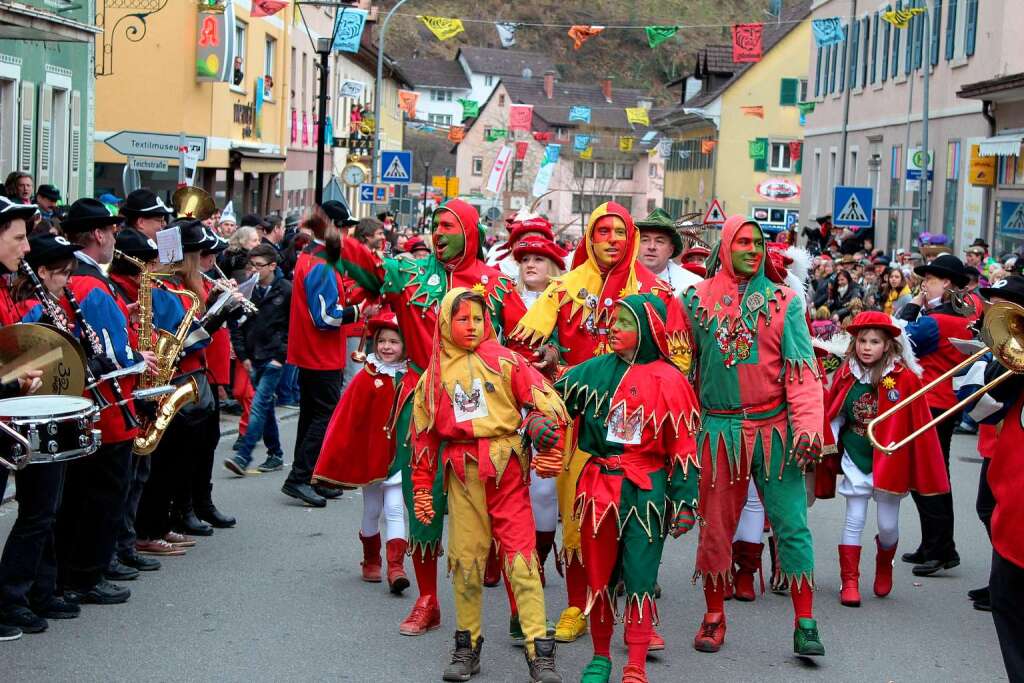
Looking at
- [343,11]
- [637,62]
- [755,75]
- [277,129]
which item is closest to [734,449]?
[343,11]

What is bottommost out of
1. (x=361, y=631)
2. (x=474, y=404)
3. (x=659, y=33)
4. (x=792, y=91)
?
(x=361, y=631)

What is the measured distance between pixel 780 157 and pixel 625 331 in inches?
2243

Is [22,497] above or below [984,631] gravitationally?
above

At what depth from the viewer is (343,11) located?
94.7 ft

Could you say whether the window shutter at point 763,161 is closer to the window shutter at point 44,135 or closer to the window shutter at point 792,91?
the window shutter at point 792,91

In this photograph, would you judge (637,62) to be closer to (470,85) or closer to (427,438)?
(470,85)

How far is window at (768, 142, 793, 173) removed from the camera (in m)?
62.1

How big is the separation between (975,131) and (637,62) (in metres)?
91.4

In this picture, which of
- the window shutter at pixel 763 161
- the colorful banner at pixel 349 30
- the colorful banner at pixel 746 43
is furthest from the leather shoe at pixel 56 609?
the window shutter at pixel 763 161

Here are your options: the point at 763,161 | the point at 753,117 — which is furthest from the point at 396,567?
the point at 753,117

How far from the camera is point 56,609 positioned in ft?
24.7

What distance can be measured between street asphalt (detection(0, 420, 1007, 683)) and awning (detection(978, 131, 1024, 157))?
15912 mm

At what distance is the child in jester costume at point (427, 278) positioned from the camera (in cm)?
770

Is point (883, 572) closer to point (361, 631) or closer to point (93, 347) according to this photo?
point (361, 631)
